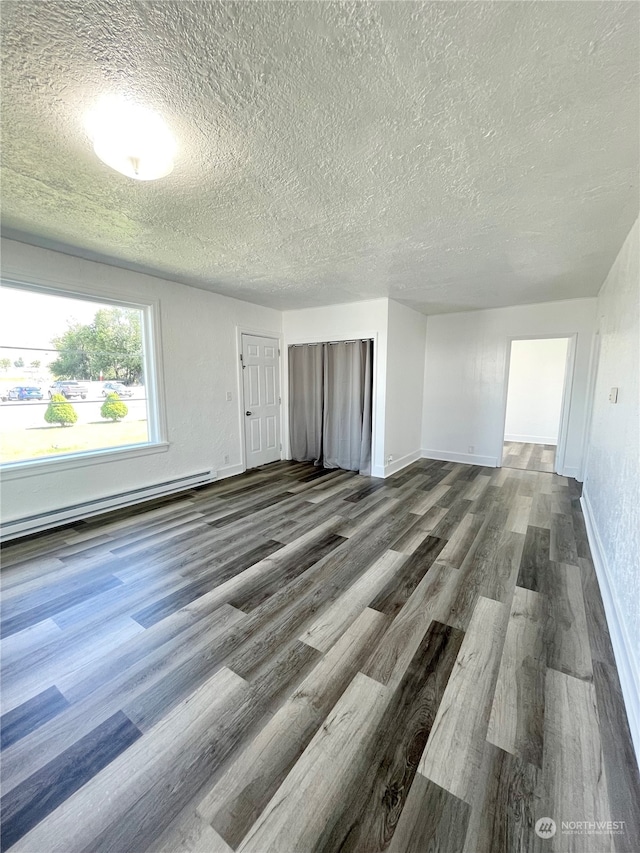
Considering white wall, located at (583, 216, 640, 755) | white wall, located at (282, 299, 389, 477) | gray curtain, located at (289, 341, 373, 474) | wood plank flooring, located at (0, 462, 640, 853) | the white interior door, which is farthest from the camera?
the white interior door

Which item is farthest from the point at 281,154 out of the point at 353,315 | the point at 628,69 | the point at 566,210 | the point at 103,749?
the point at 353,315

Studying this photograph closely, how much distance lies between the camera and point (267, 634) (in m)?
1.76

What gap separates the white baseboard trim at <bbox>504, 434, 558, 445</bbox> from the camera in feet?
21.5

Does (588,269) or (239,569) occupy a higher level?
(588,269)

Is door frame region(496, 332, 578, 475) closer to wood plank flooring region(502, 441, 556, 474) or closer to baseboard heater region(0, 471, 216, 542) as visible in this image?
wood plank flooring region(502, 441, 556, 474)

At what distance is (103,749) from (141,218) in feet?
9.55

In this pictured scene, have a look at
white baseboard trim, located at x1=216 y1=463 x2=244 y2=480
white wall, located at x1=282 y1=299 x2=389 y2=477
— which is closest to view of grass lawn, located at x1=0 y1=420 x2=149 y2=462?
white baseboard trim, located at x1=216 y1=463 x2=244 y2=480

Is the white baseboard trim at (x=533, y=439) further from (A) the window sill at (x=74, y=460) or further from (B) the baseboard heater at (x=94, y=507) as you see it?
(A) the window sill at (x=74, y=460)

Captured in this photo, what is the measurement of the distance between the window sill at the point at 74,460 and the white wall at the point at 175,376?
1.6 inches

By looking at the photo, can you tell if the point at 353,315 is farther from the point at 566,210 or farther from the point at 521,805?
the point at 521,805

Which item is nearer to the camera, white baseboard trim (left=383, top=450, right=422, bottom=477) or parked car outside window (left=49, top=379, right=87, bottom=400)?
parked car outside window (left=49, top=379, right=87, bottom=400)

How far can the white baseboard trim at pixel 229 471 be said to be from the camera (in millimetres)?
4480

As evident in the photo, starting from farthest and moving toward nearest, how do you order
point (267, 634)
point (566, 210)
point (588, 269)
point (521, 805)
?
point (588, 269), point (566, 210), point (267, 634), point (521, 805)

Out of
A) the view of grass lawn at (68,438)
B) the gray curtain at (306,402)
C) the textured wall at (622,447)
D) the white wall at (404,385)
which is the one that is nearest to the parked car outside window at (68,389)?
the view of grass lawn at (68,438)
